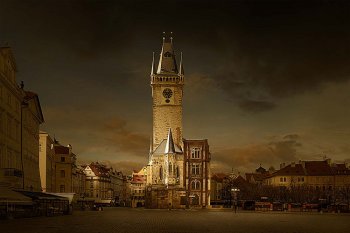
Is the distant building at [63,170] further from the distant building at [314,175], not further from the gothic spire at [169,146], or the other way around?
the distant building at [314,175]

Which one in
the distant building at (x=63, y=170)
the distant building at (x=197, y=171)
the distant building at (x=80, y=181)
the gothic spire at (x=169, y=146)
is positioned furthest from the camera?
the distant building at (x=80, y=181)

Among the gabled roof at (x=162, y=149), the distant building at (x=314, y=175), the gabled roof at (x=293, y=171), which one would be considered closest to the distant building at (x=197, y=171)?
the gabled roof at (x=162, y=149)

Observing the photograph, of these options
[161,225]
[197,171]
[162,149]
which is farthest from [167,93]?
[161,225]

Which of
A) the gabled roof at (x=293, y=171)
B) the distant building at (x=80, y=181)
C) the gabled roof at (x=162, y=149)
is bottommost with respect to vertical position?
the distant building at (x=80, y=181)

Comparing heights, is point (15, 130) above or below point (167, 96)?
below

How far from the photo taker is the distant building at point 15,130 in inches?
1918

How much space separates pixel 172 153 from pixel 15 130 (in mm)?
70172

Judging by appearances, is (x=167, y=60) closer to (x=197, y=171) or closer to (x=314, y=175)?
(x=197, y=171)

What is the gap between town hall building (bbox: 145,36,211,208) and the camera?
118 metres

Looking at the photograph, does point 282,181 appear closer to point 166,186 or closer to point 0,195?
point 166,186

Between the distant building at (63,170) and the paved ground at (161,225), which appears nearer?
the paved ground at (161,225)

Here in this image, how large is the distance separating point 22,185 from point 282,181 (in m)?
122

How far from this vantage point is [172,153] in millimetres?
123250

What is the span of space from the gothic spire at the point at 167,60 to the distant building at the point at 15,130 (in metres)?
73.7
